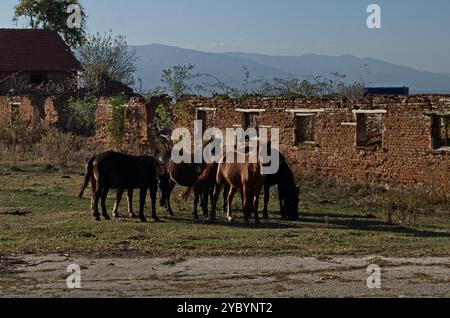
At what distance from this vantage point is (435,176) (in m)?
22.5

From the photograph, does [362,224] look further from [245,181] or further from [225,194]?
[225,194]

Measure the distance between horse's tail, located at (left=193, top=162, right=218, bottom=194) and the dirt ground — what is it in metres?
5.81

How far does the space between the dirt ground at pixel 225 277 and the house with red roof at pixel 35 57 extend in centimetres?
4210

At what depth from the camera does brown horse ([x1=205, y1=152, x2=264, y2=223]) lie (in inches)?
717

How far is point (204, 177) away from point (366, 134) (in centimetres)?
793

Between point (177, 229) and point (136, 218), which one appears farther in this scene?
point (136, 218)

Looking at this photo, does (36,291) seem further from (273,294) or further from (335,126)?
(335,126)

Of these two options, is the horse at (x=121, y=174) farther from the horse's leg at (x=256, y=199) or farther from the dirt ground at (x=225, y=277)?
the dirt ground at (x=225, y=277)

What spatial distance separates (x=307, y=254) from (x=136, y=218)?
5680 mm

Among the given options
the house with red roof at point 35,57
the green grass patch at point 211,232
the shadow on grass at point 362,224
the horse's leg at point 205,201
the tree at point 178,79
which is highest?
the house with red roof at point 35,57

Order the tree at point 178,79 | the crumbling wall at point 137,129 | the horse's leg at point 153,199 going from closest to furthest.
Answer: the horse's leg at point 153,199, the crumbling wall at point 137,129, the tree at point 178,79

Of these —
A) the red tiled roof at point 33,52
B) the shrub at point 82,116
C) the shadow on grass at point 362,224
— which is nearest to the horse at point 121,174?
the shadow on grass at point 362,224

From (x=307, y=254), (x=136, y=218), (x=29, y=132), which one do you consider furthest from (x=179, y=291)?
(x=29, y=132)

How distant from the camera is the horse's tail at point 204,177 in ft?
62.2
